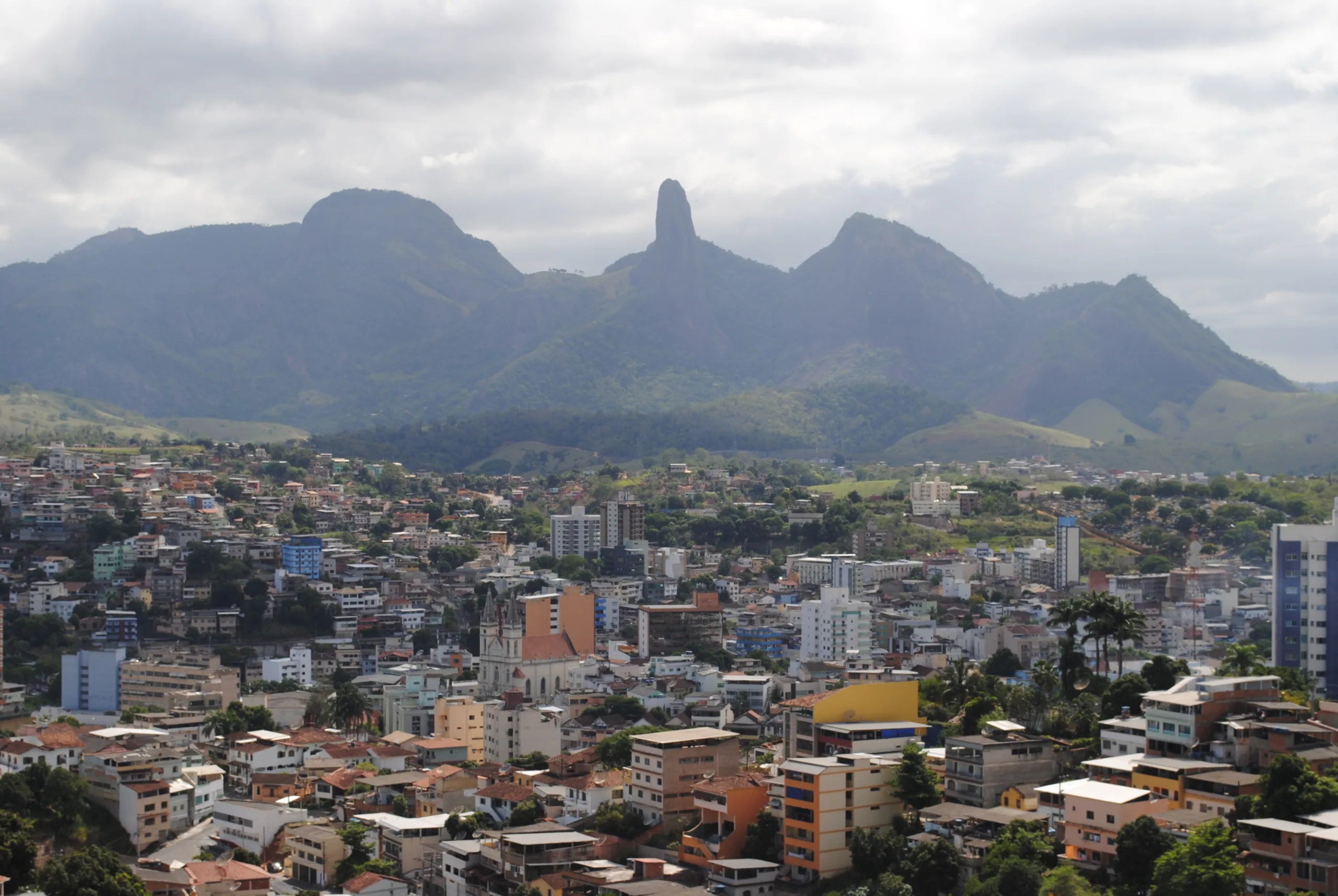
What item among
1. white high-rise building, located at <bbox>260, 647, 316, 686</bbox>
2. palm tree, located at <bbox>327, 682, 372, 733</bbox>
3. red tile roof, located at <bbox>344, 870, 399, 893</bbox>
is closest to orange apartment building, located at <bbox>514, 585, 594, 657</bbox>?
white high-rise building, located at <bbox>260, 647, 316, 686</bbox>

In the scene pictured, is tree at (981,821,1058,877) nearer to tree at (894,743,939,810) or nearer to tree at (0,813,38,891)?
tree at (894,743,939,810)

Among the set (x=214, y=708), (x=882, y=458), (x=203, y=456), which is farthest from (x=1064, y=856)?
(x=882, y=458)

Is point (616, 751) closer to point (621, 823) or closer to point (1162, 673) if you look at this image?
point (621, 823)

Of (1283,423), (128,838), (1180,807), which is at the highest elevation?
(1283,423)

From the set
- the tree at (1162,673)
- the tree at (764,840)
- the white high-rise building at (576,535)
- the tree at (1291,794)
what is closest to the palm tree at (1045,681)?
the tree at (1162,673)

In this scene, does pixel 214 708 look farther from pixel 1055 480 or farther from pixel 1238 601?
pixel 1055 480

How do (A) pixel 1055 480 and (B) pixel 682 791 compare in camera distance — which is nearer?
(B) pixel 682 791
